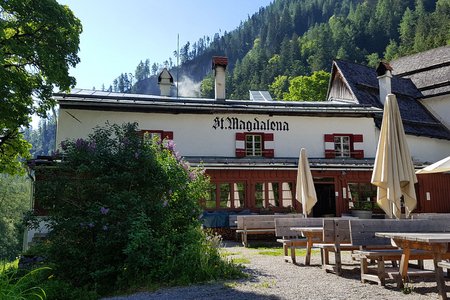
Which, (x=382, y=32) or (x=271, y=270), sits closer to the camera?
(x=271, y=270)

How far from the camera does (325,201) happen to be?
73.0 feet

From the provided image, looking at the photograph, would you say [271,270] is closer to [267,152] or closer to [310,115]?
[267,152]

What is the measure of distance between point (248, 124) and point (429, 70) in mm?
18631

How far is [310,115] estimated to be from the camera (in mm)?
21625

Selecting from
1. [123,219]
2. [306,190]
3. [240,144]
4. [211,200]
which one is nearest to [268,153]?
[240,144]

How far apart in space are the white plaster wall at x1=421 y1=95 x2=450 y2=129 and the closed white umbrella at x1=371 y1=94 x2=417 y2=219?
76.3 ft

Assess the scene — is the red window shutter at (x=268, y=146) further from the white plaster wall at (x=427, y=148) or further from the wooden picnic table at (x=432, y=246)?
the wooden picnic table at (x=432, y=246)

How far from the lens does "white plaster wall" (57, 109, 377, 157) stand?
754 inches

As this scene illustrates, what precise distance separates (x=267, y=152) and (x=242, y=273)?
13467 mm

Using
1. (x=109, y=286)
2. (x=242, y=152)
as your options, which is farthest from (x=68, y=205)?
(x=242, y=152)

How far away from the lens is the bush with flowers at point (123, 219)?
7461 millimetres

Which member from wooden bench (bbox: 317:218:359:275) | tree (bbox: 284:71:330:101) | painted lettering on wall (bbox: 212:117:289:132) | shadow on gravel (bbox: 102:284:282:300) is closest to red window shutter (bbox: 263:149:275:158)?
painted lettering on wall (bbox: 212:117:289:132)

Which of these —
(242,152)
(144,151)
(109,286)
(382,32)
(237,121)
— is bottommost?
(109,286)

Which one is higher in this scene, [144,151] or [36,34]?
[36,34]
